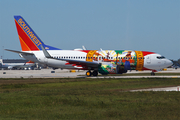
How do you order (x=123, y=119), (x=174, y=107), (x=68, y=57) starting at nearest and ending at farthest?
(x=123, y=119)
(x=174, y=107)
(x=68, y=57)

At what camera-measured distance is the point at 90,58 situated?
47.0 metres

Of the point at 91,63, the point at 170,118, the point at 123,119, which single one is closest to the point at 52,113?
the point at 123,119

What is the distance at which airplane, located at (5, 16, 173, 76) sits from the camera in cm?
4491

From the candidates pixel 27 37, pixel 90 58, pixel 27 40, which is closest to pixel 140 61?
pixel 90 58

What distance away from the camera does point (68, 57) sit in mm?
48062

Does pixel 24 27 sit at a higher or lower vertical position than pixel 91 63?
higher

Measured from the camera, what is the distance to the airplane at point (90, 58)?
147 ft

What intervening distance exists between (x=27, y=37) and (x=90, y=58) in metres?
12.1

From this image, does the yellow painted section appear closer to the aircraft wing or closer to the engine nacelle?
the engine nacelle

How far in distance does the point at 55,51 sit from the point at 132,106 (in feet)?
116

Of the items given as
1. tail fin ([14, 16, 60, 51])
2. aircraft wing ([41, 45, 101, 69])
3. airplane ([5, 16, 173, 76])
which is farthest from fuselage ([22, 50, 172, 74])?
tail fin ([14, 16, 60, 51])

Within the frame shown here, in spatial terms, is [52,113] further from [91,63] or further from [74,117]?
[91,63]

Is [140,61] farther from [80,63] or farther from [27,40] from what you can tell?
[27,40]

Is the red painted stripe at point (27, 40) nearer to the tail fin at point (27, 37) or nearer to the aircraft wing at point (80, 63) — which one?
the tail fin at point (27, 37)
